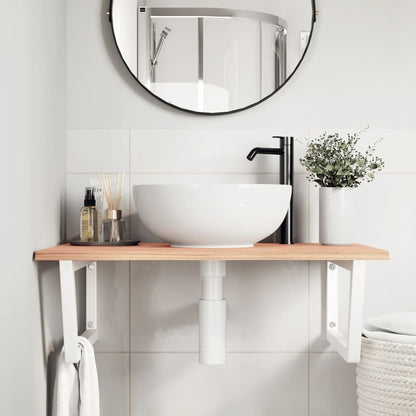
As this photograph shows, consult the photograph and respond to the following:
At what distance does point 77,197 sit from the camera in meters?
1.73

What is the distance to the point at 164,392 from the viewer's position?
5.67ft

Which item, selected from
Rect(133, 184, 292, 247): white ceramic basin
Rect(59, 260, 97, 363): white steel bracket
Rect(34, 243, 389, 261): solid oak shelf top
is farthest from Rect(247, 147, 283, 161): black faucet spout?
Rect(59, 260, 97, 363): white steel bracket

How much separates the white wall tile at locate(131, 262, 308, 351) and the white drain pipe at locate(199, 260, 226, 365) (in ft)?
0.65

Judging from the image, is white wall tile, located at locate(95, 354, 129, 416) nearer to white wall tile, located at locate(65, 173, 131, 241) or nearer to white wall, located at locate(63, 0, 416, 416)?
white wall, located at locate(63, 0, 416, 416)

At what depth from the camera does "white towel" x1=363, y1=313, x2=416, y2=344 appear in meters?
1.45

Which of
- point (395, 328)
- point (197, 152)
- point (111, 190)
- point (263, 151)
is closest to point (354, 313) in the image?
point (395, 328)

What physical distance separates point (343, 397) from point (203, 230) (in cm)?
78

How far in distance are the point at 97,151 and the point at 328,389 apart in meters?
1.01

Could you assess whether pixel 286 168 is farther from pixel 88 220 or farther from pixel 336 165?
pixel 88 220

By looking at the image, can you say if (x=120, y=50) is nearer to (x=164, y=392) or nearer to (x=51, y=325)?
(x=51, y=325)

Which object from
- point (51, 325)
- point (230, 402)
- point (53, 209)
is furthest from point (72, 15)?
point (230, 402)

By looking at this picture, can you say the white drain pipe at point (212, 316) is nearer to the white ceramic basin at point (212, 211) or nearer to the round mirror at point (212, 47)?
the white ceramic basin at point (212, 211)

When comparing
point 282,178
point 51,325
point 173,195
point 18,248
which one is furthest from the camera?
point 282,178

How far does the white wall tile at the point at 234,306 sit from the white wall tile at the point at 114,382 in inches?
2.7
